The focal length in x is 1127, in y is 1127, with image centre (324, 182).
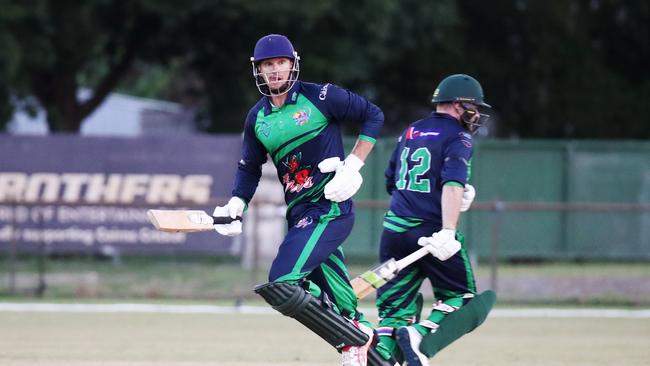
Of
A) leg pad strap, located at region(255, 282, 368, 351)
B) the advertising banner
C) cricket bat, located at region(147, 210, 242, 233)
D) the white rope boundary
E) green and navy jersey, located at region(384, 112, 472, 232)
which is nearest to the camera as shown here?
leg pad strap, located at region(255, 282, 368, 351)

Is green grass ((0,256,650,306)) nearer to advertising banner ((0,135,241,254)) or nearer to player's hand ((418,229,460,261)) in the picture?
advertising banner ((0,135,241,254))

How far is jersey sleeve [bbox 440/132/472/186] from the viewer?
730cm

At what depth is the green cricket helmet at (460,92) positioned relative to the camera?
25.0ft

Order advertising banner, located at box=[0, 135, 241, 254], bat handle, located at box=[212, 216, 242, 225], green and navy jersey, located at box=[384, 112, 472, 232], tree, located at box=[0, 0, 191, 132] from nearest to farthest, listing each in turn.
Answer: bat handle, located at box=[212, 216, 242, 225]
green and navy jersey, located at box=[384, 112, 472, 232]
advertising banner, located at box=[0, 135, 241, 254]
tree, located at box=[0, 0, 191, 132]

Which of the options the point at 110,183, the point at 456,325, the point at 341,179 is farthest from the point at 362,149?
the point at 110,183

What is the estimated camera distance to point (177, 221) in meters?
7.08

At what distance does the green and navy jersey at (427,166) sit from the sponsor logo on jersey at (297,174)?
843 millimetres

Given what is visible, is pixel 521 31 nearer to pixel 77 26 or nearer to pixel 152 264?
pixel 77 26

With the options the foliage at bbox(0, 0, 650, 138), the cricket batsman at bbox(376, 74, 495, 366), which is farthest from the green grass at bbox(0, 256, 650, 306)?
the cricket batsman at bbox(376, 74, 495, 366)

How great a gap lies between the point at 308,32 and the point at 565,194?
22.8ft

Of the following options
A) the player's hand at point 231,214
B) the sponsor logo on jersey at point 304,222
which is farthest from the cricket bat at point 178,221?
the sponsor logo on jersey at point 304,222

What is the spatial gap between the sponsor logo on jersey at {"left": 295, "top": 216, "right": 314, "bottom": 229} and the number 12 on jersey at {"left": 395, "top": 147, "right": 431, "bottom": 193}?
35.6 inches

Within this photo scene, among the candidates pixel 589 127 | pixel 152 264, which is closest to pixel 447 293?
pixel 152 264

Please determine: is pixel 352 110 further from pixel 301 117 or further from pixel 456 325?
pixel 456 325
